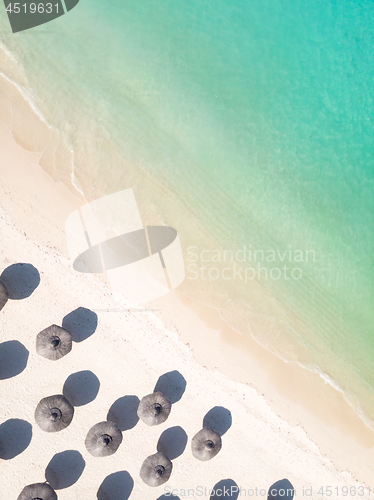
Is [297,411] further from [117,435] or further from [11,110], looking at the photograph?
[11,110]

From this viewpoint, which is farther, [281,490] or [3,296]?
[281,490]

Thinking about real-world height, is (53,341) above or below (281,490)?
above

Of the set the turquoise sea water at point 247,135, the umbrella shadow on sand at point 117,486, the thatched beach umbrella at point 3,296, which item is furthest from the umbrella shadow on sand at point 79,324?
the umbrella shadow on sand at point 117,486

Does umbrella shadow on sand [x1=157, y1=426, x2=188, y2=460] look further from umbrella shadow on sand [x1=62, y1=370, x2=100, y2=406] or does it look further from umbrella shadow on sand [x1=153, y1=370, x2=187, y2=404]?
umbrella shadow on sand [x1=62, y1=370, x2=100, y2=406]

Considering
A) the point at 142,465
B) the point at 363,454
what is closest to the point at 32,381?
the point at 142,465

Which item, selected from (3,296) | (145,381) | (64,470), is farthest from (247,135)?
(64,470)

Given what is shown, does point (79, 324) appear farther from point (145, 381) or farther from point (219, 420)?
point (219, 420)

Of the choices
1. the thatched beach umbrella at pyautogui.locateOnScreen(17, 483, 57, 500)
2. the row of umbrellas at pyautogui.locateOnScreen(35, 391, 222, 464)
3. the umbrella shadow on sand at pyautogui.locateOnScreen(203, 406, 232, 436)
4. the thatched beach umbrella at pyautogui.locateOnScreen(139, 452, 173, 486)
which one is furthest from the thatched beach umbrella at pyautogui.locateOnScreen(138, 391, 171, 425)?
the thatched beach umbrella at pyautogui.locateOnScreen(17, 483, 57, 500)
